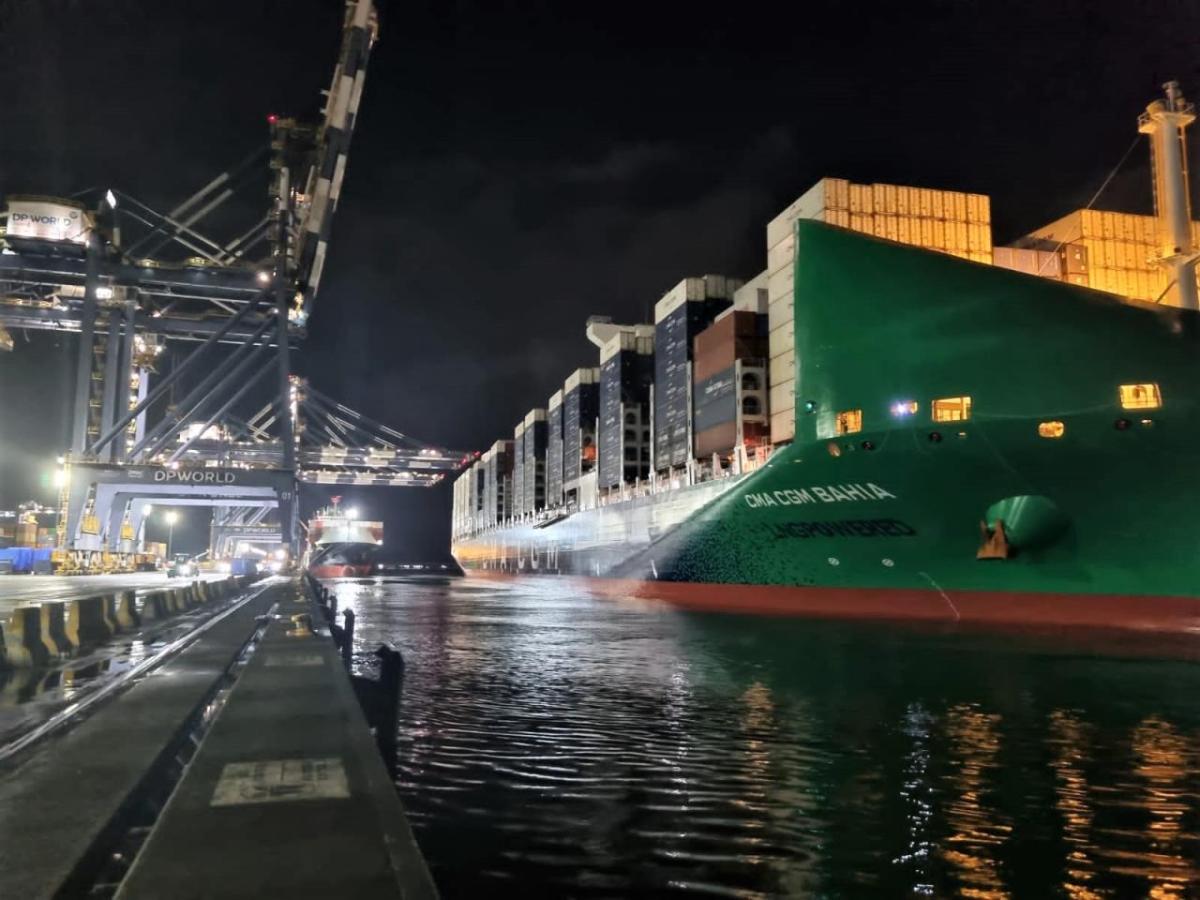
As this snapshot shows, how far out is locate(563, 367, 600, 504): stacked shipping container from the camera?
60.1m

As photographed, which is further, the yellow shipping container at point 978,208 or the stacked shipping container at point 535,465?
the stacked shipping container at point 535,465

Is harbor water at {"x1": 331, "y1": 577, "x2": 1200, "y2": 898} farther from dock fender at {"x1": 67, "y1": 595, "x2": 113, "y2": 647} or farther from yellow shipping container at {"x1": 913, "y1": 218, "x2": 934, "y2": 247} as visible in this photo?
yellow shipping container at {"x1": 913, "y1": 218, "x2": 934, "y2": 247}

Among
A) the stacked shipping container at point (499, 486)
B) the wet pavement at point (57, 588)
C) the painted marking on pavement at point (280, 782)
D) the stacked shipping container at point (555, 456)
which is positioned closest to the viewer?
the painted marking on pavement at point (280, 782)

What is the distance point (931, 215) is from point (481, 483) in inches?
3092

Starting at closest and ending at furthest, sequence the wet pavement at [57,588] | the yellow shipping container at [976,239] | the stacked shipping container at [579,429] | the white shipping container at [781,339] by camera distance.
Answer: the wet pavement at [57,588] → the yellow shipping container at [976,239] → the white shipping container at [781,339] → the stacked shipping container at [579,429]

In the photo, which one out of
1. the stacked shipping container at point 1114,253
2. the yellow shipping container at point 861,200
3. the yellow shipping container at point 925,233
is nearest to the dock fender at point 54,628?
the yellow shipping container at point 861,200

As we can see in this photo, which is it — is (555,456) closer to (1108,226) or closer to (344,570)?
(344,570)

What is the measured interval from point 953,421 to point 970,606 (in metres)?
4.75

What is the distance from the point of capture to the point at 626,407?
5088 centimetres

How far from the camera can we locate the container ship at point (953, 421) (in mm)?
19969

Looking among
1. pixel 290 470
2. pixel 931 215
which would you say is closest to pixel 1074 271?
pixel 931 215

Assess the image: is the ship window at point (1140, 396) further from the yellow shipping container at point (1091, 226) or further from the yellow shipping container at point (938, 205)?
the yellow shipping container at point (938, 205)

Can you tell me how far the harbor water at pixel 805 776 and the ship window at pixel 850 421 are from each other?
11745mm

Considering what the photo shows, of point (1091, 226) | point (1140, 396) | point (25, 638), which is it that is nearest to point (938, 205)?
point (1091, 226)
